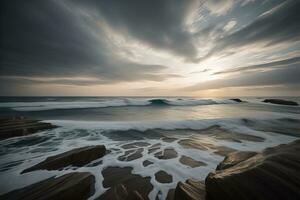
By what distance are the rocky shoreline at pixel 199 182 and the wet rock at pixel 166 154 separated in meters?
0.65

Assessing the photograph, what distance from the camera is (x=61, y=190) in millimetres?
2053

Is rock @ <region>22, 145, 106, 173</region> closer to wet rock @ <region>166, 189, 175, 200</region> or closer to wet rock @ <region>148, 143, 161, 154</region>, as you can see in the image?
wet rock @ <region>148, 143, 161, 154</region>

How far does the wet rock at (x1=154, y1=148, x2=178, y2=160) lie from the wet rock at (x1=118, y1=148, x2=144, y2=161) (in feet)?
1.98

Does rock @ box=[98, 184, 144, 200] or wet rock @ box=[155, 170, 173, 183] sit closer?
rock @ box=[98, 184, 144, 200]

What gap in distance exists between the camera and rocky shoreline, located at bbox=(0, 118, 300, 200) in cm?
157

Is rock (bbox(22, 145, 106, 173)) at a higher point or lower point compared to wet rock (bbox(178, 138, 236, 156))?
higher

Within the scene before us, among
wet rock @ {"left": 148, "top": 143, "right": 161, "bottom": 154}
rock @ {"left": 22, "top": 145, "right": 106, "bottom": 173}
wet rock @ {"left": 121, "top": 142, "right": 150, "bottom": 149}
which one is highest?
rock @ {"left": 22, "top": 145, "right": 106, "bottom": 173}

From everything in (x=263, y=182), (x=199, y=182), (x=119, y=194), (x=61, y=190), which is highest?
(x=263, y=182)

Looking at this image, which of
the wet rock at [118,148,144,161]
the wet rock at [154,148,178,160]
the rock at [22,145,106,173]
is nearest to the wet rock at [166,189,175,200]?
the wet rock at [154,148,178,160]

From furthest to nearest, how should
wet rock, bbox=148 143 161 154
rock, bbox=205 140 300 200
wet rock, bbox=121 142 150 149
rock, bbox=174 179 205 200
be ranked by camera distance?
wet rock, bbox=121 142 150 149 < wet rock, bbox=148 143 161 154 < rock, bbox=174 179 205 200 < rock, bbox=205 140 300 200

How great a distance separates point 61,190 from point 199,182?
250cm

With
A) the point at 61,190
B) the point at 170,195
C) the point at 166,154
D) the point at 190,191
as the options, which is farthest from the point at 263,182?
the point at 61,190

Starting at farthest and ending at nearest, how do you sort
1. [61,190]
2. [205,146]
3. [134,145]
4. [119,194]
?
[134,145], [205,146], [119,194], [61,190]

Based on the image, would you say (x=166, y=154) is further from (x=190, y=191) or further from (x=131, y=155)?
(x=190, y=191)
